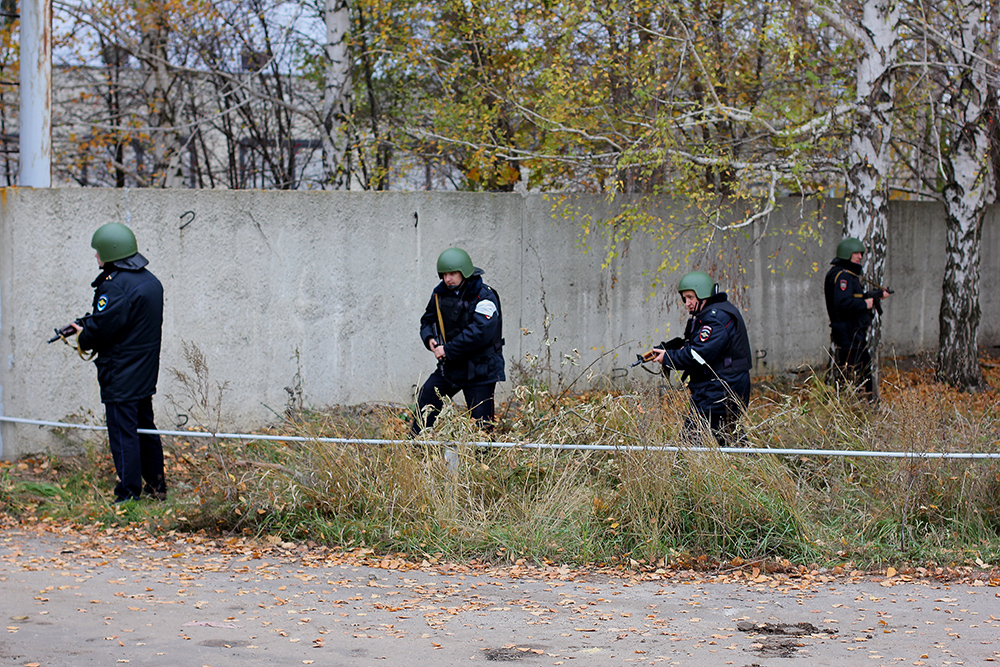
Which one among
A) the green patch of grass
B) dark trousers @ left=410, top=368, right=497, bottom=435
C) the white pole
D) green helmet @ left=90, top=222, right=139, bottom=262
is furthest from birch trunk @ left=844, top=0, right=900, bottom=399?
the white pole

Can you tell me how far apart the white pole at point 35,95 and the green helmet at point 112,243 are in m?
1.73

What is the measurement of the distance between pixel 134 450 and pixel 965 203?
27.4 feet

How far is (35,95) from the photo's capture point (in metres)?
8.31

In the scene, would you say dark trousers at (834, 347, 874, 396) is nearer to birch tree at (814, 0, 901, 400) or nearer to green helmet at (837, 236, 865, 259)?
birch tree at (814, 0, 901, 400)

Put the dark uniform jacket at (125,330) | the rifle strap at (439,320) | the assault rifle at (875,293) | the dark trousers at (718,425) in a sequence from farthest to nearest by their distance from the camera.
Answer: the assault rifle at (875,293) < the rifle strap at (439,320) < the dark uniform jacket at (125,330) < the dark trousers at (718,425)

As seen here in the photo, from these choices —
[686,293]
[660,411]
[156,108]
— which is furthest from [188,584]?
[156,108]

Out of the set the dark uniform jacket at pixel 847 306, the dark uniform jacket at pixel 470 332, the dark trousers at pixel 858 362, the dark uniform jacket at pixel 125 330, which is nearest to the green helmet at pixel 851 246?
the dark uniform jacket at pixel 847 306

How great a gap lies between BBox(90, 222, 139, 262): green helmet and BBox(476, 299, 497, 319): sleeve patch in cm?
229

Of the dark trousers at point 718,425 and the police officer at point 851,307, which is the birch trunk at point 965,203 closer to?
the police officer at point 851,307

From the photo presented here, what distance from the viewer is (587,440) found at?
21.7 feet

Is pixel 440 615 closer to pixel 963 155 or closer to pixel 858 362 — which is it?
pixel 858 362

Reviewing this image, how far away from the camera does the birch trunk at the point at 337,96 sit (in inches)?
508

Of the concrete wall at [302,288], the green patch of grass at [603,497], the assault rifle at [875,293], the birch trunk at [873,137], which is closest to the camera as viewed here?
the green patch of grass at [603,497]

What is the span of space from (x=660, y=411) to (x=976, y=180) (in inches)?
231
